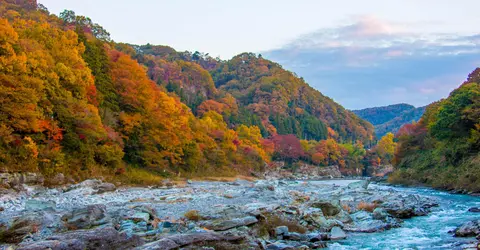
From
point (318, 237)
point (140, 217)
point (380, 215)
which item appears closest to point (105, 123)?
point (140, 217)

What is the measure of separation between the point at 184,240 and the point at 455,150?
41.3 metres

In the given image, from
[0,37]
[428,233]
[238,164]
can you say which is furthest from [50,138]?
[238,164]

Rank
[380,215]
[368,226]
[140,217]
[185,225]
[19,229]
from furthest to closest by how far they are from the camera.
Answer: [380,215] < [368,226] < [140,217] < [185,225] < [19,229]

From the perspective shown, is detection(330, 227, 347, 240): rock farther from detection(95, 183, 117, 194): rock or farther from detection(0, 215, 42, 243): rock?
detection(95, 183, 117, 194): rock

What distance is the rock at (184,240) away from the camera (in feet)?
31.4

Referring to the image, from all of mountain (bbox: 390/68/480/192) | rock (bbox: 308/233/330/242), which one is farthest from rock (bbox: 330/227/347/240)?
mountain (bbox: 390/68/480/192)

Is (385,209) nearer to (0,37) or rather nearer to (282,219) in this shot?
(282,219)

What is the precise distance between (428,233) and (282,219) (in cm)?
620

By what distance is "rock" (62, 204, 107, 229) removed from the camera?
13.5 meters

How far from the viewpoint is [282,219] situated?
1611 centimetres

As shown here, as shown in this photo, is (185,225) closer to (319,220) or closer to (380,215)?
(319,220)

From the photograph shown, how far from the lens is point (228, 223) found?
1403 cm

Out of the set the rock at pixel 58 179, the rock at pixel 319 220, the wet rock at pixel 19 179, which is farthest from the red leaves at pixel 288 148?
the rock at pixel 319 220

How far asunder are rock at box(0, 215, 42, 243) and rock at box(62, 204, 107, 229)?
100 cm
